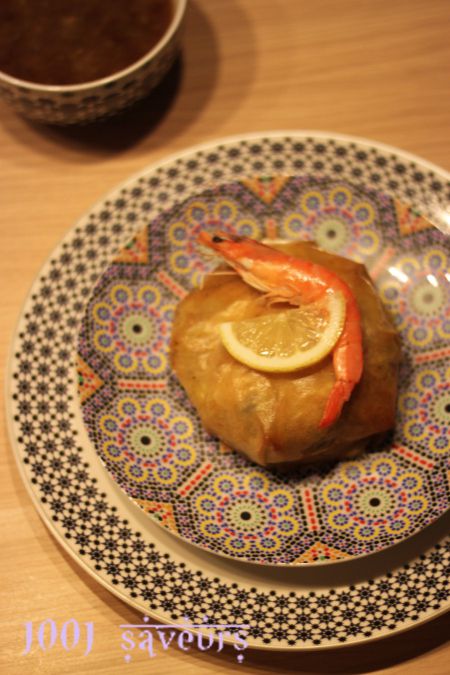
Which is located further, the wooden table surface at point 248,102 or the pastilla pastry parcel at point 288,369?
the wooden table surface at point 248,102

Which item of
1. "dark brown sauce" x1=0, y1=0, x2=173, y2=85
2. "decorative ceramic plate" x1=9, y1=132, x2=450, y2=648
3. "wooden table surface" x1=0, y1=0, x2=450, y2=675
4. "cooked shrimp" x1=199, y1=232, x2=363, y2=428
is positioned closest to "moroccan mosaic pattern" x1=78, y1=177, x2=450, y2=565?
"decorative ceramic plate" x1=9, y1=132, x2=450, y2=648

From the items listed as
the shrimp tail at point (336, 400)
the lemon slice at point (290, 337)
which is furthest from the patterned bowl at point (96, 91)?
the shrimp tail at point (336, 400)

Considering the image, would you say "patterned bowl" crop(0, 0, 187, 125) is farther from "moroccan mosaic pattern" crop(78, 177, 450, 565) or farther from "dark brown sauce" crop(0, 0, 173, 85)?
"moroccan mosaic pattern" crop(78, 177, 450, 565)

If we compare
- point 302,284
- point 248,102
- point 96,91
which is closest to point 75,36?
point 96,91

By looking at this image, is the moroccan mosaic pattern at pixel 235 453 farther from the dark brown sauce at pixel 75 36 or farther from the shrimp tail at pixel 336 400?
the dark brown sauce at pixel 75 36

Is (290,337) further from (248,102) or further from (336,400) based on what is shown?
(248,102)

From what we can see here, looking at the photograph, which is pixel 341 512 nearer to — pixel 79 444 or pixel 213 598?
pixel 213 598
